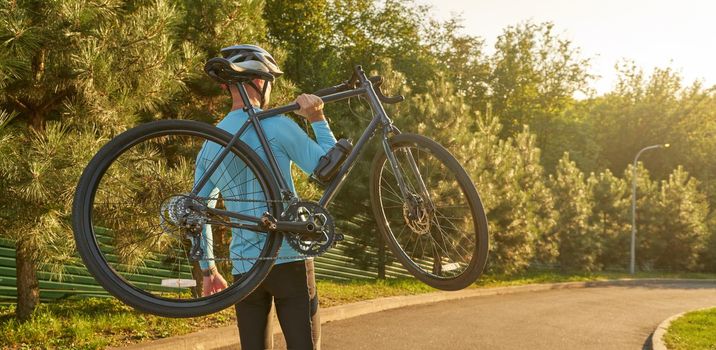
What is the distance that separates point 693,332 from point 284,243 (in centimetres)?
1047

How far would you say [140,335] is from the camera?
8.09 metres

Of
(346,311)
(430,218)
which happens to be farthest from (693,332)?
(430,218)

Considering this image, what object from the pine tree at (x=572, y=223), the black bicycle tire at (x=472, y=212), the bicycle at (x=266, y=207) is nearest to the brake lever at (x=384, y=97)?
the bicycle at (x=266, y=207)

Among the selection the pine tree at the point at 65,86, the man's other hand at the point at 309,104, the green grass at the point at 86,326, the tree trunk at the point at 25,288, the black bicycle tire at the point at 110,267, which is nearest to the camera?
the black bicycle tire at the point at 110,267

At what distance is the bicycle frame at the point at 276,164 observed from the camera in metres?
2.85

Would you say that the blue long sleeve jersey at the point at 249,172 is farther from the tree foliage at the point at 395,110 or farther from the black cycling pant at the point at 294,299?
the tree foliage at the point at 395,110

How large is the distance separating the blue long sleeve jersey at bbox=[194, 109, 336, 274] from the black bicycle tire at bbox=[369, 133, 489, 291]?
11.4 inches

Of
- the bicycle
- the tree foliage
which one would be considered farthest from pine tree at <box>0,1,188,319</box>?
the bicycle

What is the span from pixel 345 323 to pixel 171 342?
3.85 metres

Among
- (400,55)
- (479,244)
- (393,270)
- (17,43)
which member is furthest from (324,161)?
(400,55)

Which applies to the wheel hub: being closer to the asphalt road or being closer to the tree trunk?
the asphalt road

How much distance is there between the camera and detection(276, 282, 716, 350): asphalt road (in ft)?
32.4

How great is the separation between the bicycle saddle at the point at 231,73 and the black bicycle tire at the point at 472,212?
640 millimetres

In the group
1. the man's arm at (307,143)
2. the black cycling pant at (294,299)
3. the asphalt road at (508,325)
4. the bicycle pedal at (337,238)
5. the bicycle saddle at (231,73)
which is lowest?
the asphalt road at (508,325)
